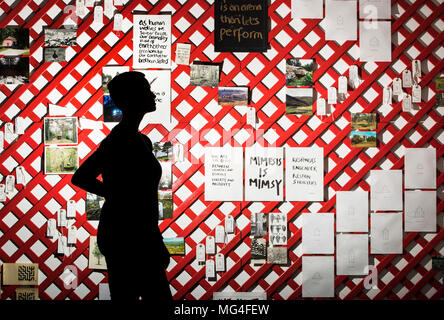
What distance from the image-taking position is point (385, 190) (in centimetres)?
240

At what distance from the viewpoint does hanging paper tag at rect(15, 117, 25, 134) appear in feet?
7.84

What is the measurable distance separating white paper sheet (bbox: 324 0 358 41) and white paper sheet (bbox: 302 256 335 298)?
1283 millimetres

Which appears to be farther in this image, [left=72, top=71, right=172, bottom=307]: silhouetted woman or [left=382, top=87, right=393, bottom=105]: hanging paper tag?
[left=382, top=87, right=393, bottom=105]: hanging paper tag

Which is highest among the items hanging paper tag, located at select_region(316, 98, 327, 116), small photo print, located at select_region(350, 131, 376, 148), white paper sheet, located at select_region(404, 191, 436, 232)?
hanging paper tag, located at select_region(316, 98, 327, 116)

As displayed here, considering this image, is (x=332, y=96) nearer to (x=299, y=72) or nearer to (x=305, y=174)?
(x=299, y=72)

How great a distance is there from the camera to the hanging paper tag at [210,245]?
7.86 ft

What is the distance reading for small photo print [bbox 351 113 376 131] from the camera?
2.38 metres

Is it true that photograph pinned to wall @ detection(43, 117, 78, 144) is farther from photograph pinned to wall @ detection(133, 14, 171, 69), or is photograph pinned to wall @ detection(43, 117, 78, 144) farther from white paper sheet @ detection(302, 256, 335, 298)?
white paper sheet @ detection(302, 256, 335, 298)

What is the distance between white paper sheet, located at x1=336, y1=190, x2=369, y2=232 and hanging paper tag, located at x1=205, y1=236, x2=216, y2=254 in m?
0.72

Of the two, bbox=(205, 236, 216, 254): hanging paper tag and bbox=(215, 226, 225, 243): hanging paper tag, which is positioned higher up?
bbox=(215, 226, 225, 243): hanging paper tag

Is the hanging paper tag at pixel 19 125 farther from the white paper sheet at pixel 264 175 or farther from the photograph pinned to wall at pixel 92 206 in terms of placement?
the white paper sheet at pixel 264 175

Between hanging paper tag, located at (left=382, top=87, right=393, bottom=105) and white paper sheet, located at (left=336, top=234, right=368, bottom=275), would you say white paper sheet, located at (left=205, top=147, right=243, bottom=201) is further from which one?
hanging paper tag, located at (left=382, top=87, right=393, bottom=105)

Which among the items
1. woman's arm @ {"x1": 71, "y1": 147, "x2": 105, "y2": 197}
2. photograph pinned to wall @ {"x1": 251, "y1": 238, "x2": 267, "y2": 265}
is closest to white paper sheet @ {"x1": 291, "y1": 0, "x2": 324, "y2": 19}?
photograph pinned to wall @ {"x1": 251, "y1": 238, "x2": 267, "y2": 265}

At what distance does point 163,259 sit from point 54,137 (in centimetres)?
135
